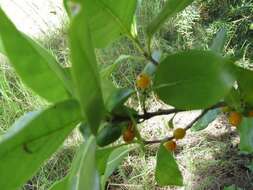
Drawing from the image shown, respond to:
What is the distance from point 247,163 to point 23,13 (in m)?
2.04

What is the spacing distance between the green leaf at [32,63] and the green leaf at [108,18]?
0.25ft

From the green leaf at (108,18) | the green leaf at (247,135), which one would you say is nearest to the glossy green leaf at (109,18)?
the green leaf at (108,18)

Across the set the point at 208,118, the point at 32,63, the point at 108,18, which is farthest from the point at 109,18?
the point at 208,118

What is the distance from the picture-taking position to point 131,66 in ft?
9.29

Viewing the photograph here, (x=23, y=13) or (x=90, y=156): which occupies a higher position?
(x=90, y=156)

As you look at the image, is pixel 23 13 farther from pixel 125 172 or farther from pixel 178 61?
pixel 178 61

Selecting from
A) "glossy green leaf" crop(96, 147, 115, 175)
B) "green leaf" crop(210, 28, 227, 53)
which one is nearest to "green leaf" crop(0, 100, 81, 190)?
"glossy green leaf" crop(96, 147, 115, 175)

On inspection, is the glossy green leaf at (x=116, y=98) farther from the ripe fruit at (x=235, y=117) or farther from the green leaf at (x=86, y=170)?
the ripe fruit at (x=235, y=117)

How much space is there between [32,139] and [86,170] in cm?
5

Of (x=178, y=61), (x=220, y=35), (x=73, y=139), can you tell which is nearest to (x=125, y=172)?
(x=73, y=139)

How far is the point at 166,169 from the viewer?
622mm

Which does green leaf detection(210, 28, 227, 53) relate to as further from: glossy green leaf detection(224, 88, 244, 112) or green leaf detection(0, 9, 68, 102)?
green leaf detection(0, 9, 68, 102)

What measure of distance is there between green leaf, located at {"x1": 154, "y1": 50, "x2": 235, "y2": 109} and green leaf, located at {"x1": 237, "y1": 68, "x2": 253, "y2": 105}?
0.06 meters

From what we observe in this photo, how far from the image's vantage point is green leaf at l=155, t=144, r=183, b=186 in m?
0.60
